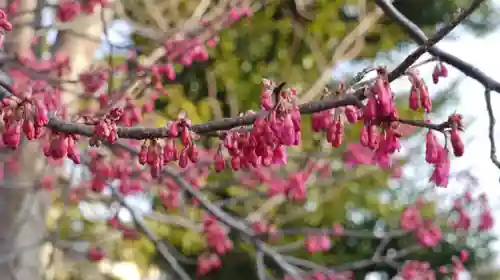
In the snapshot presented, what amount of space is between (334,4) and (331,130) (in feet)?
19.8

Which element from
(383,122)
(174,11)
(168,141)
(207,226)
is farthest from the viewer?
(174,11)

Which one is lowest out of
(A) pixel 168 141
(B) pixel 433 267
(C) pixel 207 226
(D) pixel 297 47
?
(B) pixel 433 267

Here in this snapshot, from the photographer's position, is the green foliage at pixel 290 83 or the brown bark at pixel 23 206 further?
the green foliage at pixel 290 83

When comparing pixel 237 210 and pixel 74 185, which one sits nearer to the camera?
pixel 74 185

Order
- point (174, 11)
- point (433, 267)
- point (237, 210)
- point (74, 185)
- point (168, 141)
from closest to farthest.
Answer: point (168, 141), point (74, 185), point (174, 11), point (237, 210), point (433, 267)

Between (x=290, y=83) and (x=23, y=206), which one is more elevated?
(x=290, y=83)

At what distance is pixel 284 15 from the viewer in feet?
25.2

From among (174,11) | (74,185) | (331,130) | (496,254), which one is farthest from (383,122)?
(496,254)

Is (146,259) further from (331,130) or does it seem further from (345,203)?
(331,130)

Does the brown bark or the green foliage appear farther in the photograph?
the green foliage

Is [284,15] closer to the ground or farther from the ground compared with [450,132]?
farther from the ground

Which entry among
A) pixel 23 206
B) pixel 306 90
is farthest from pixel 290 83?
pixel 23 206

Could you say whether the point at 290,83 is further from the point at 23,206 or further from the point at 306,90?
the point at 23,206

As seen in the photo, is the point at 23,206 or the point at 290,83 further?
the point at 290,83
